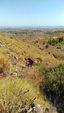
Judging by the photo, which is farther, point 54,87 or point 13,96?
point 54,87

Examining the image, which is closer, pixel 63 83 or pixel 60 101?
pixel 60 101

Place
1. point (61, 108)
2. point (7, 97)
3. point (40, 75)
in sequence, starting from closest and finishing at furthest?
point (7, 97), point (61, 108), point (40, 75)

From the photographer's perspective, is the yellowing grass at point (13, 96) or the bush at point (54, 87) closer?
the yellowing grass at point (13, 96)

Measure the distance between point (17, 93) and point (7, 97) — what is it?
13.6 inches

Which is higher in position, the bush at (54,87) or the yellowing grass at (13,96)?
the yellowing grass at (13,96)

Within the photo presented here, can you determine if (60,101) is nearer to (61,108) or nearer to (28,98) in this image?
(61,108)

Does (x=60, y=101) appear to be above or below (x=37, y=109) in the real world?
below

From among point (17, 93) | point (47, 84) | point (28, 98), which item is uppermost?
point (17, 93)

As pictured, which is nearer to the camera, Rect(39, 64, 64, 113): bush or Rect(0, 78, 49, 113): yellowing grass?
Rect(0, 78, 49, 113): yellowing grass

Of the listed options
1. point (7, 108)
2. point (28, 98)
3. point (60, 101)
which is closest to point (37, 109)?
point (28, 98)

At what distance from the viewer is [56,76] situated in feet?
15.0

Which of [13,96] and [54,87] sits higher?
[13,96]

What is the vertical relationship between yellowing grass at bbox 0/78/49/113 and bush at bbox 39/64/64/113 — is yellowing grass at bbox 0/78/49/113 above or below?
above

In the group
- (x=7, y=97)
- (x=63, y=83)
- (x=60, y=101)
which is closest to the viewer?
(x=7, y=97)
